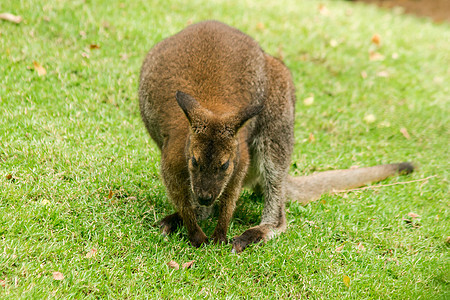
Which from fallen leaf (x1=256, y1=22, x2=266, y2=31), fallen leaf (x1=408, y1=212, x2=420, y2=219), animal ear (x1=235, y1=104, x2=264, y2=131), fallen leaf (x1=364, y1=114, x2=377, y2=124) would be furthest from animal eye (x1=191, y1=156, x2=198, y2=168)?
fallen leaf (x1=256, y1=22, x2=266, y2=31)

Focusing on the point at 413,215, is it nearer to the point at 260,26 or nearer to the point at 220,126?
the point at 220,126

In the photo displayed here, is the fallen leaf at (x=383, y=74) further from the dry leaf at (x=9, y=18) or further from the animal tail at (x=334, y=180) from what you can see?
the dry leaf at (x=9, y=18)

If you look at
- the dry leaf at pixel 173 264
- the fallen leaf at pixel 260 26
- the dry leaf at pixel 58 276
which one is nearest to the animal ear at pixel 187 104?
the dry leaf at pixel 173 264

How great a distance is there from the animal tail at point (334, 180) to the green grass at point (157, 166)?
126mm

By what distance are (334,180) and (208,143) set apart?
89.7 inches

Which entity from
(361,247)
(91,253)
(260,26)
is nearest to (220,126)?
(91,253)

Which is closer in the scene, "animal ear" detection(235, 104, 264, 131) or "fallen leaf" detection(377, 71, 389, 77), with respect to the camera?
"animal ear" detection(235, 104, 264, 131)

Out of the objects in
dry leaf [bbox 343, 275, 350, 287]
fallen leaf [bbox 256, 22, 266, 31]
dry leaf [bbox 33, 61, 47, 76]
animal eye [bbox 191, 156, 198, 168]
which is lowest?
dry leaf [bbox 343, 275, 350, 287]

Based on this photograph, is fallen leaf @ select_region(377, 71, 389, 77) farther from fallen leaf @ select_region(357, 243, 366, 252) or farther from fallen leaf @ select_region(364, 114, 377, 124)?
fallen leaf @ select_region(357, 243, 366, 252)

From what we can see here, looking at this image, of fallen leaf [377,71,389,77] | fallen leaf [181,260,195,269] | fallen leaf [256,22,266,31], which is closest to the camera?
fallen leaf [181,260,195,269]

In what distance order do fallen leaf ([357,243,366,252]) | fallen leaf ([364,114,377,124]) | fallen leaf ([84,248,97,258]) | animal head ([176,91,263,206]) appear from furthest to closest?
fallen leaf ([364,114,377,124]) < fallen leaf ([357,243,366,252]) < fallen leaf ([84,248,97,258]) < animal head ([176,91,263,206])

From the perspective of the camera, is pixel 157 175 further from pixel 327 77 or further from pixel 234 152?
pixel 327 77

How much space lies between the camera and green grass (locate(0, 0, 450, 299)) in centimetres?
381

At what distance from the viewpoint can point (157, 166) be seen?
5.21 m
